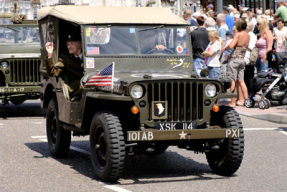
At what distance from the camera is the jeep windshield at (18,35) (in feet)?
48.6

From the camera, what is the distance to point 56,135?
8.61m

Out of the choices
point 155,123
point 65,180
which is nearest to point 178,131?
point 155,123

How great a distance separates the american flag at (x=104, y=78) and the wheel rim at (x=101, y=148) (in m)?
0.54

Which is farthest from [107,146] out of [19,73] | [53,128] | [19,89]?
[19,73]

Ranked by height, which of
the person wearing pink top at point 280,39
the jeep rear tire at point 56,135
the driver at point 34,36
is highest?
the driver at point 34,36

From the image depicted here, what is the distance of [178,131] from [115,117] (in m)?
0.72

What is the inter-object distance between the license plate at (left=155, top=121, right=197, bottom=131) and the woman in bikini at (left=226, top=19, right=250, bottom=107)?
7349 millimetres

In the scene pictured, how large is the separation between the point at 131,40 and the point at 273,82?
694 cm

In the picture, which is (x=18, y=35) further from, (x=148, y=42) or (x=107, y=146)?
(x=107, y=146)

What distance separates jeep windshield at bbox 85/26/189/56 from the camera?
26.2ft

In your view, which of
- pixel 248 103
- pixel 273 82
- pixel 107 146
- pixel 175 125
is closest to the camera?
pixel 107 146

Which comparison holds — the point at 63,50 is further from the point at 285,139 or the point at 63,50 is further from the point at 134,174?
the point at 285,139

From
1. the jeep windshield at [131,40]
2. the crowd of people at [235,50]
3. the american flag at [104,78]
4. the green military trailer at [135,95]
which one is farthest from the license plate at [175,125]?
the crowd of people at [235,50]

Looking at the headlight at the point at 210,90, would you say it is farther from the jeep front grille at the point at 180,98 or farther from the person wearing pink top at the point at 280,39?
the person wearing pink top at the point at 280,39
